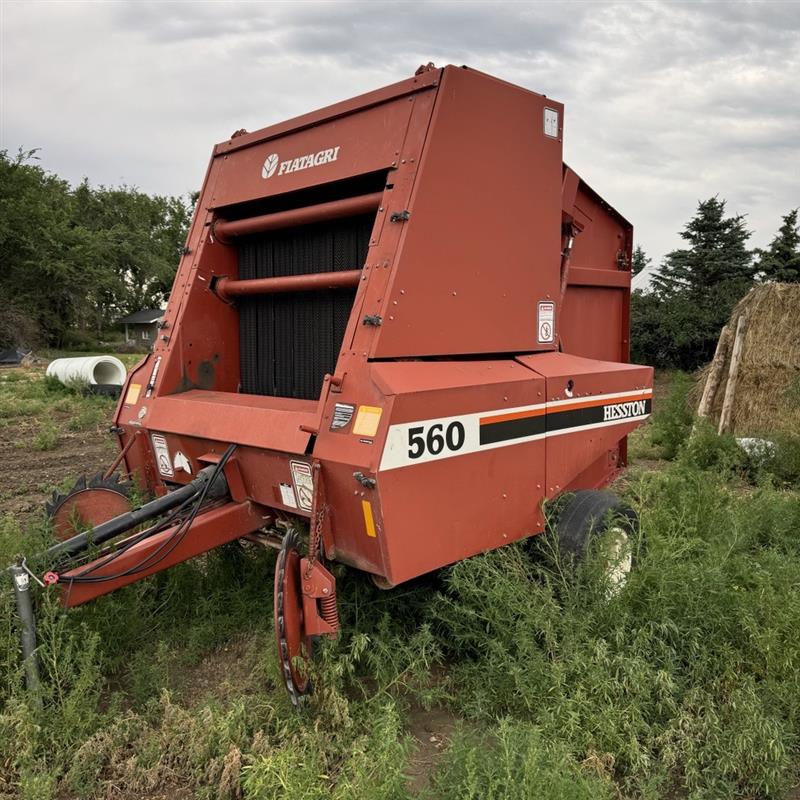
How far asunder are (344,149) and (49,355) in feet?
97.7

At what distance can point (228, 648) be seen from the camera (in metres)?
3.64

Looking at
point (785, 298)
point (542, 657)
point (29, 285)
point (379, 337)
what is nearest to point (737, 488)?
point (785, 298)

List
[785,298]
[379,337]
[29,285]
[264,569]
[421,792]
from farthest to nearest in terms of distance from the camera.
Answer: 1. [29,285]
2. [785,298]
3. [264,569]
4. [379,337]
5. [421,792]

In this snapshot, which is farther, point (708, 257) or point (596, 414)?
point (708, 257)

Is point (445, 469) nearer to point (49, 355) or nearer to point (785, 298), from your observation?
point (785, 298)

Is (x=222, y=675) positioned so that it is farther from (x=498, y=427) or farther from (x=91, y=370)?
(x=91, y=370)

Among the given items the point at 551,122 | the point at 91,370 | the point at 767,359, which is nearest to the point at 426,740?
the point at 551,122

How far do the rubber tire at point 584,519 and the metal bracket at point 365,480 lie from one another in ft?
4.18

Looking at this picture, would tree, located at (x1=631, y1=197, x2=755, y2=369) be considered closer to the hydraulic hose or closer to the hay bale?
the hay bale

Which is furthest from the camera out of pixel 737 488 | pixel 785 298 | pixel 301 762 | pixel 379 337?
pixel 785 298

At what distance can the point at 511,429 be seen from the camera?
11.4 feet

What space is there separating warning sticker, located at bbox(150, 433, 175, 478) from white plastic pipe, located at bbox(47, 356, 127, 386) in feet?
37.4

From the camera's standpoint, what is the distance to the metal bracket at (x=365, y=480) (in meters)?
2.87

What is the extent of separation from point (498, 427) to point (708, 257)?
18.9m
